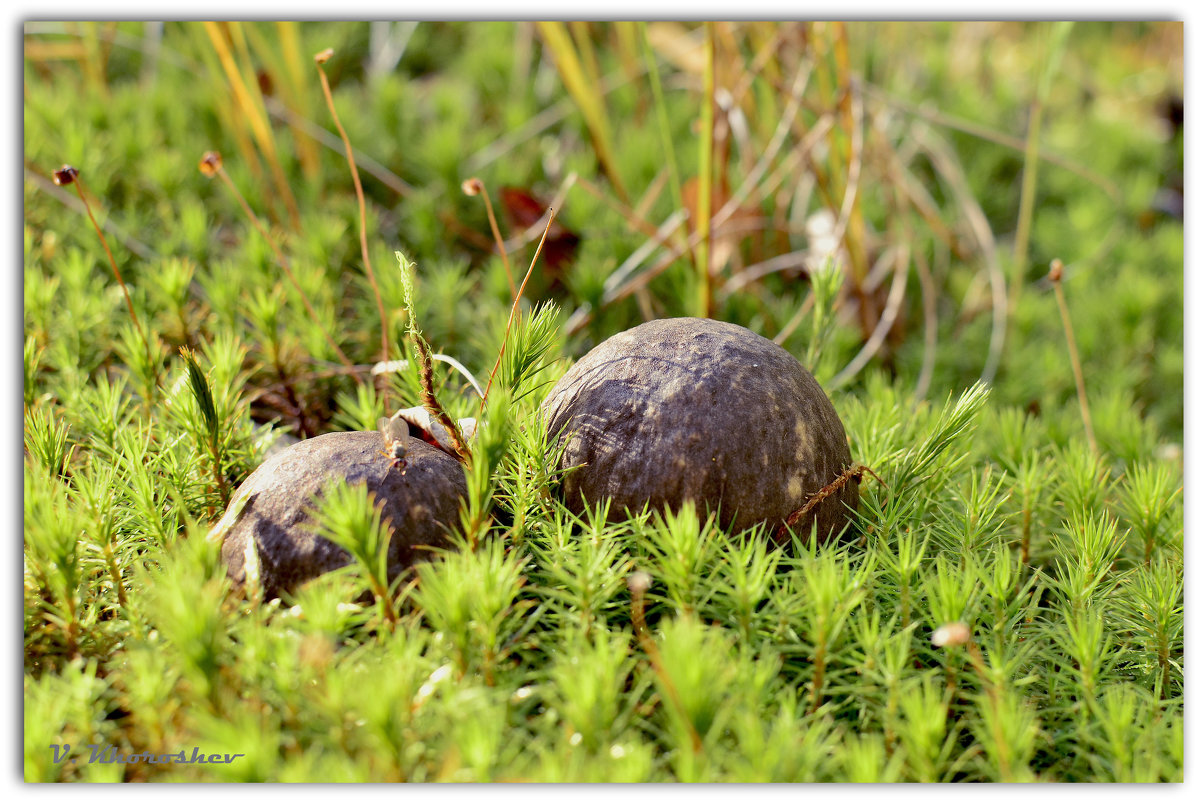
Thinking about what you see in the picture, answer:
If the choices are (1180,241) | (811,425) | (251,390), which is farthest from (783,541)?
(1180,241)

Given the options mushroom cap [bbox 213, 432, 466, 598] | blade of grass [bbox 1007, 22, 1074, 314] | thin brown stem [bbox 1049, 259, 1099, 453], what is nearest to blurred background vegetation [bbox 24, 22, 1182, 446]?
blade of grass [bbox 1007, 22, 1074, 314]

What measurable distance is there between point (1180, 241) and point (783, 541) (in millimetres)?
1638

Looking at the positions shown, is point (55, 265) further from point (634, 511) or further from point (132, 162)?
point (634, 511)

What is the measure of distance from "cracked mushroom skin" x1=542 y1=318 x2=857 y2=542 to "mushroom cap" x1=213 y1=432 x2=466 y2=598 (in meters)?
0.16

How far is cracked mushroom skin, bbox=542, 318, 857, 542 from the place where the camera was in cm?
99

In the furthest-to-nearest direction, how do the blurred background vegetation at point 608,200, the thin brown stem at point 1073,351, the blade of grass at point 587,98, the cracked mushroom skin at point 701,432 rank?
the blade of grass at point 587,98
the blurred background vegetation at point 608,200
the thin brown stem at point 1073,351
the cracked mushroom skin at point 701,432

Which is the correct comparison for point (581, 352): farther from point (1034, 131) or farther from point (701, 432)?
point (1034, 131)

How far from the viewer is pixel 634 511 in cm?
100

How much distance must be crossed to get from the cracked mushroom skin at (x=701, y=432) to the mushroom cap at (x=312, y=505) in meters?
0.16

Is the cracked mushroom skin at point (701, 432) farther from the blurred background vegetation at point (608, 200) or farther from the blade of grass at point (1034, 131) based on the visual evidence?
the blade of grass at point (1034, 131)

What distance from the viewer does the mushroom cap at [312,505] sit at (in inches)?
37.2

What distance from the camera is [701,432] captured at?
986 mm

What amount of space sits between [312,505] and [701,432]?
1.50ft

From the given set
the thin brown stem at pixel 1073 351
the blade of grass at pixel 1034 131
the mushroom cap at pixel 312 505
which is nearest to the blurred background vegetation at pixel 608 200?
the blade of grass at pixel 1034 131
